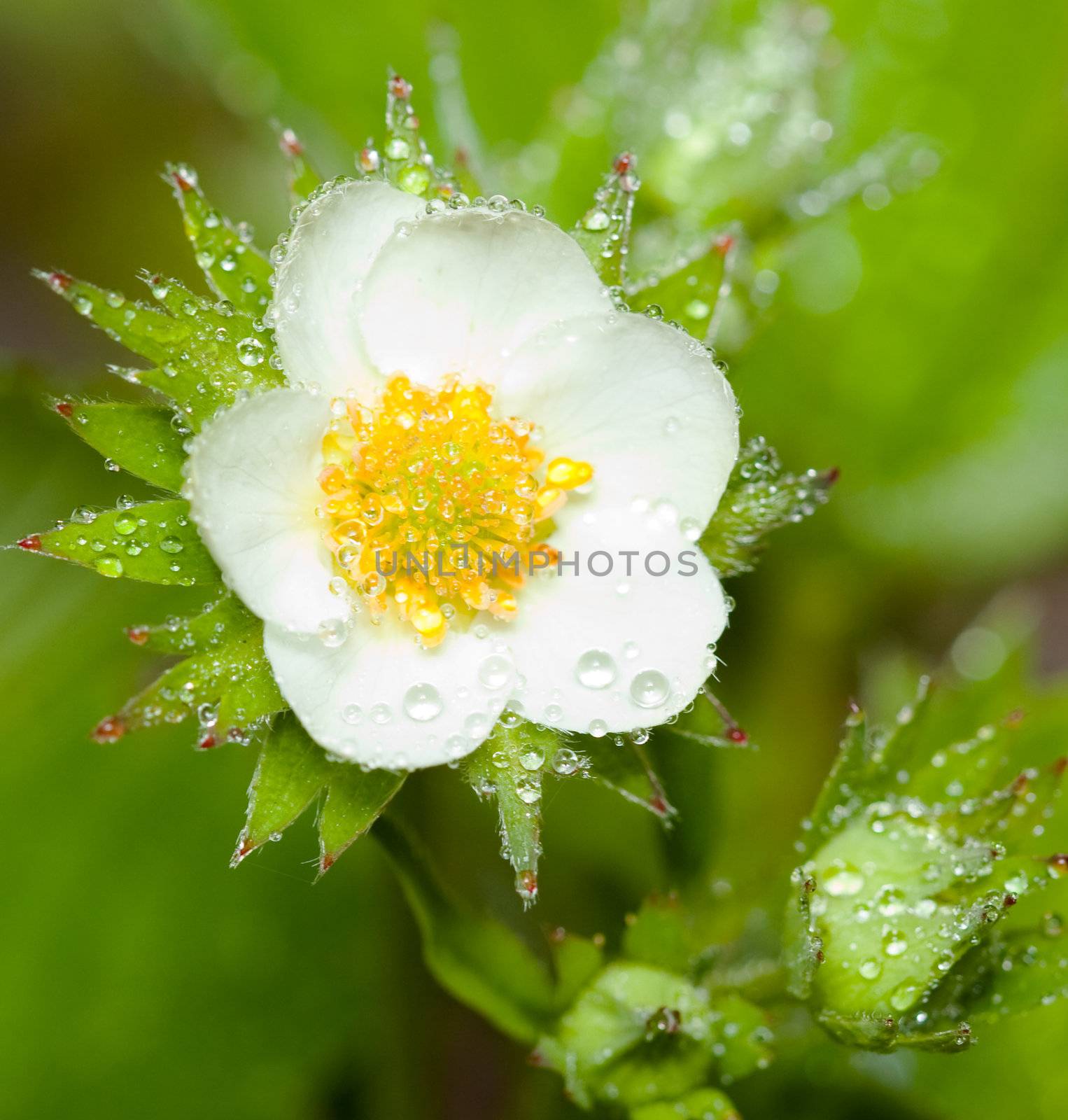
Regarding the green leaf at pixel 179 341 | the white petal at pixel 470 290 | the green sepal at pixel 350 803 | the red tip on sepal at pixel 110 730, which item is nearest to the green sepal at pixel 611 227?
the white petal at pixel 470 290

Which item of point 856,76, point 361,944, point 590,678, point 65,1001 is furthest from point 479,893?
point 856,76

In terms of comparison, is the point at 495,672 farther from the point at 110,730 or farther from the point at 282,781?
the point at 110,730

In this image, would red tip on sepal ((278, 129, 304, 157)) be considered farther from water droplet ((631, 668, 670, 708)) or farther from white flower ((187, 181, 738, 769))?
water droplet ((631, 668, 670, 708))

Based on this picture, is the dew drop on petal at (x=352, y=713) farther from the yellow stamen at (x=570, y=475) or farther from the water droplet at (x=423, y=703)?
the yellow stamen at (x=570, y=475)

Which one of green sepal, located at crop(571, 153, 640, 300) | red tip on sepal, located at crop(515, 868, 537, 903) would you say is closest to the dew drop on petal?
red tip on sepal, located at crop(515, 868, 537, 903)

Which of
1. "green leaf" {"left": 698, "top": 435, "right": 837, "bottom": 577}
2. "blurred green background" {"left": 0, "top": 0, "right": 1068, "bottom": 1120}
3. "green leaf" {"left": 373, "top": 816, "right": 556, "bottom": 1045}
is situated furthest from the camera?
"blurred green background" {"left": 0, "top": 0, "right": 1068, "bottom": 1120}

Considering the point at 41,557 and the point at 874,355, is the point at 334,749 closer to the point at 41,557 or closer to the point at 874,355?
the point at 41,557
